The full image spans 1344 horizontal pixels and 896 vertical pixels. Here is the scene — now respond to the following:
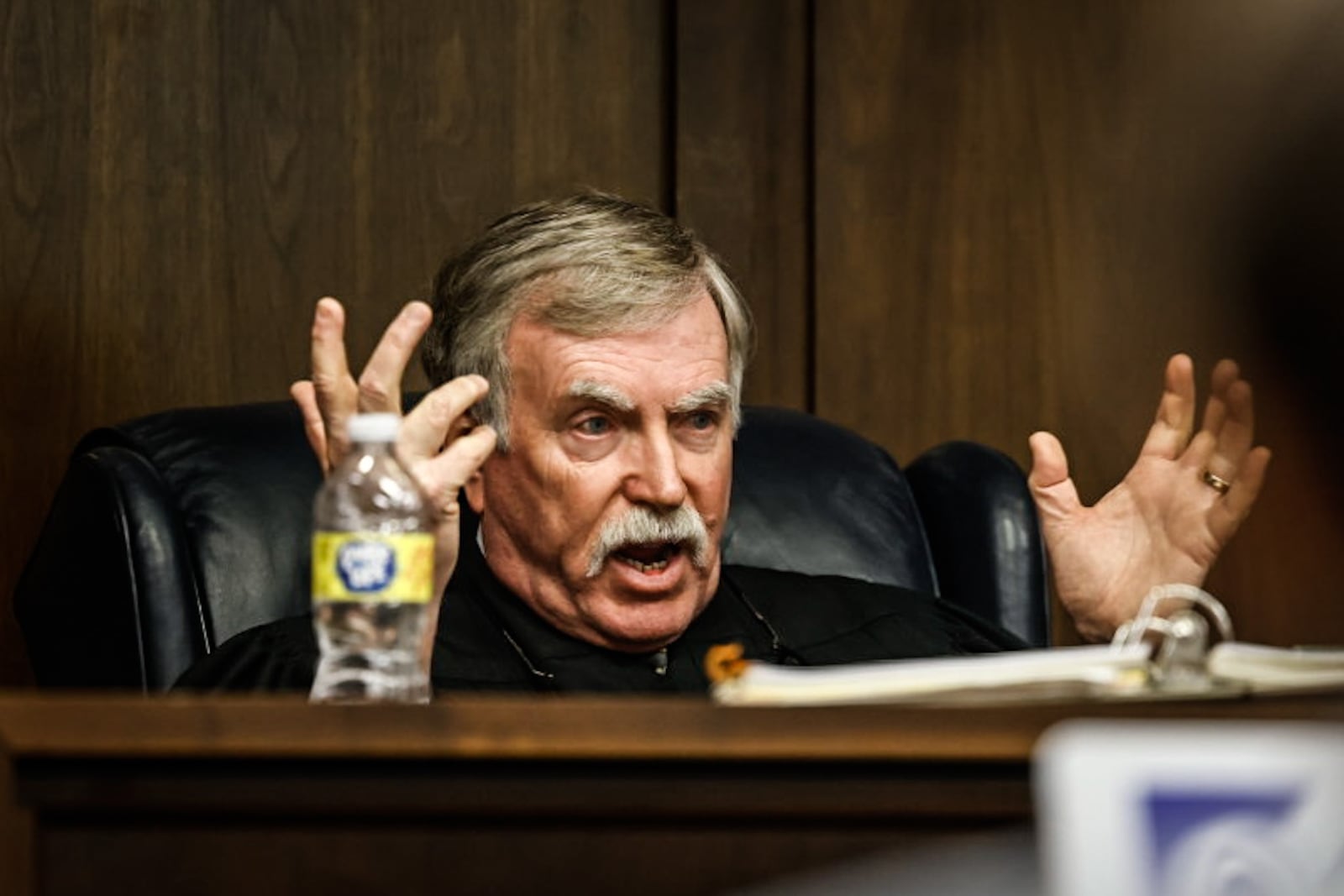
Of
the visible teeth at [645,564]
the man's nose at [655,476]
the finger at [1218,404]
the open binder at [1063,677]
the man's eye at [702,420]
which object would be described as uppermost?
the finger at [1218,404]

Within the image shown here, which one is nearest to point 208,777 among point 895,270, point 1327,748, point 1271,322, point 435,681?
point 1327,748

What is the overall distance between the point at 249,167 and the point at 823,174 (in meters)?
0.79

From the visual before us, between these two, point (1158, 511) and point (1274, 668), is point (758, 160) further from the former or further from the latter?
point (1274, 668)

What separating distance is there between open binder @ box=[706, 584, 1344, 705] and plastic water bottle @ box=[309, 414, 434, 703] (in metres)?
0.21

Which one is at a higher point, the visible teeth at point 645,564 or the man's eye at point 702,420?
the man's eye at point 702,420

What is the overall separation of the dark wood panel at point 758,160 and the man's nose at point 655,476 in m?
0.71

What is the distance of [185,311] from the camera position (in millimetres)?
2812

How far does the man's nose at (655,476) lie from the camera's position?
2248 millimetres

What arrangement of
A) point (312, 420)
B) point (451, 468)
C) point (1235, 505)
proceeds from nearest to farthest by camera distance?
point (451, 468)
point (312, 420)
point (1235, 505)

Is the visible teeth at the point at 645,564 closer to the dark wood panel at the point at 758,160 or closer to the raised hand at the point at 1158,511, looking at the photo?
the raised hand at the point at 1158,511

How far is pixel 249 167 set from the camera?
2846 mm

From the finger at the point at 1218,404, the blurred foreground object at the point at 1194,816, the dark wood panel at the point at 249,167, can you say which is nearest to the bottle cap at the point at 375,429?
the blurred foreground object at the point at 1194,816

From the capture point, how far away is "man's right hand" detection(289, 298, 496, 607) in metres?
1.76

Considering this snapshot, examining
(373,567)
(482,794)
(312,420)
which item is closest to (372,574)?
(373,567)
